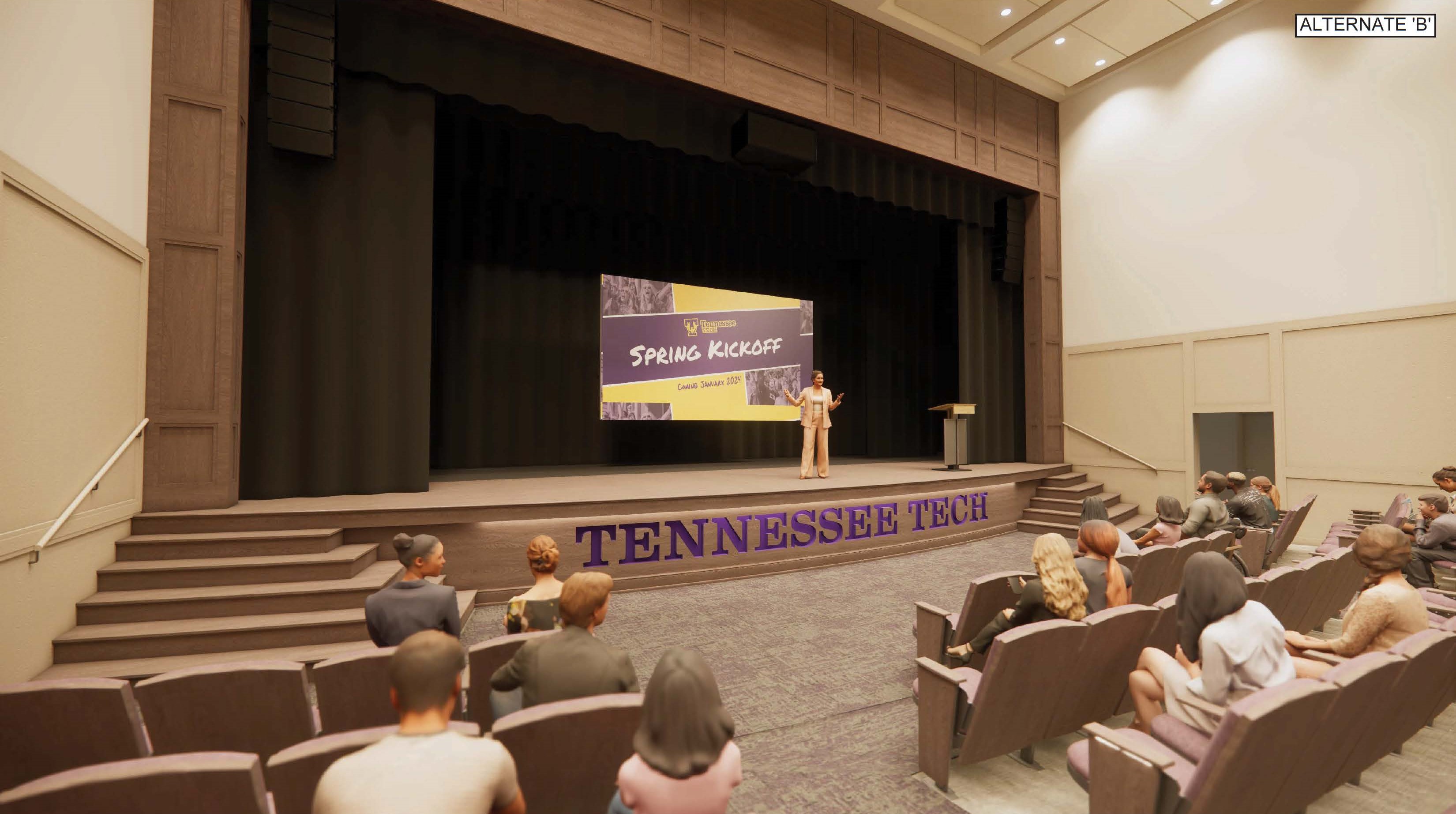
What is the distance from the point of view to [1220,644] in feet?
5.94

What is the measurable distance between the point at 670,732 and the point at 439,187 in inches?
308

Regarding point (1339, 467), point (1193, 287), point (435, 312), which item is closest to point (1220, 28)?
point (1193, 287)

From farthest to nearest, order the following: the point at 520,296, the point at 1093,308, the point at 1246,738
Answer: the point at 1093,308 < the point at 520,296 < the point at 1246,738

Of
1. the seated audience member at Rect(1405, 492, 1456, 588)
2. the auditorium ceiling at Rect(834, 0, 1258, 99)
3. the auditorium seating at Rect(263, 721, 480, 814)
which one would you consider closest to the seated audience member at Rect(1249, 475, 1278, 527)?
the seated audience member at Rect(1405, 492, 1456, 588)

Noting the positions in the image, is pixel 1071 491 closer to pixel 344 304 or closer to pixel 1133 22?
pixel 1133 22

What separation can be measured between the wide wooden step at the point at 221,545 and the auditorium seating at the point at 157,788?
3192 millimetres

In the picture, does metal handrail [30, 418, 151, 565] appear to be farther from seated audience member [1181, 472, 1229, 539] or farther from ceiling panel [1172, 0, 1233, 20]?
ceiling panel [1172, 0, 1233, 20]

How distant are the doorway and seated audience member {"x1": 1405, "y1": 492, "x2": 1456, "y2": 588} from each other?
4.22m

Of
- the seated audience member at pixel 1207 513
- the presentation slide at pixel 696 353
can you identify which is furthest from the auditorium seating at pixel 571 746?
the presentation slide at pixel 696 353

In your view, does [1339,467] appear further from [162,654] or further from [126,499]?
[126,499]

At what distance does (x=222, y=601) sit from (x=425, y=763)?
10.9 ft

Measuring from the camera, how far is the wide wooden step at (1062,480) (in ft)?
28.0

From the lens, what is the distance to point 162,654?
3.26 meters

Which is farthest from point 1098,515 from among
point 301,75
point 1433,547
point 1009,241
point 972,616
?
point 1009,241
